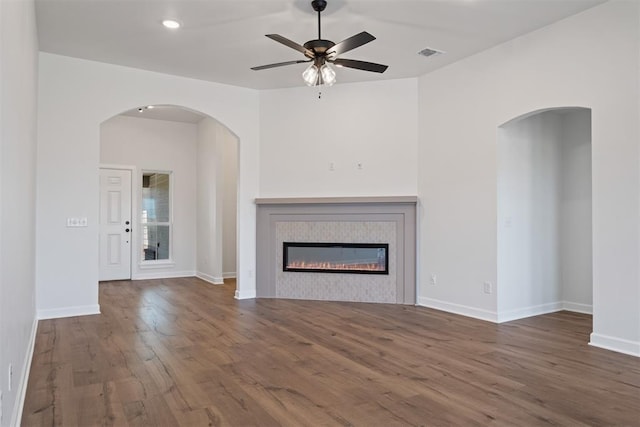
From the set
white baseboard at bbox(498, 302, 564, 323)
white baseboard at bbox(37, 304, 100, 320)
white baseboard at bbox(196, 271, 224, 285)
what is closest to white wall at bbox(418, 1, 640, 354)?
white baseboard at bbox(498, 302, 564, 323)

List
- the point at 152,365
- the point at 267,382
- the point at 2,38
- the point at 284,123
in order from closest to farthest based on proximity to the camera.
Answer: the point at 2,38 → the point at 267,382 → the point at 152,365 → the point at 284,123

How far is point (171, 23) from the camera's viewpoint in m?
4.09

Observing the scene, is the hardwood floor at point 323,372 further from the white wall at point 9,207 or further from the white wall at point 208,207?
the white wall at point 208,207

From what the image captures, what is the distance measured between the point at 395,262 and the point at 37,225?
4319 millimetres

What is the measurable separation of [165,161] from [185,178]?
1.61 feet

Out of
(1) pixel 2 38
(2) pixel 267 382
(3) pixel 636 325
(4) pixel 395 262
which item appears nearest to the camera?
(1) pixel 2 38

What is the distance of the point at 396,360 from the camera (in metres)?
3.41

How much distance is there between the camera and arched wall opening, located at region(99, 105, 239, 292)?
25.1 ft

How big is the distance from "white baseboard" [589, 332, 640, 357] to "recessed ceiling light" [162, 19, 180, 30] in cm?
483

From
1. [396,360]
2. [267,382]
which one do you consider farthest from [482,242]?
[267,382]

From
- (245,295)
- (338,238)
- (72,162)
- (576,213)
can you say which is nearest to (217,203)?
(245,295)

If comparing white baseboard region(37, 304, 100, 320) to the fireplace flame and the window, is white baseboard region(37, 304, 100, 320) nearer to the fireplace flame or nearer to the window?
the fireplace flame

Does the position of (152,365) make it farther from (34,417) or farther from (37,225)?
(37,225)

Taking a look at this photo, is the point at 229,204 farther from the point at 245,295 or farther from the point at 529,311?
the point at 529,311
